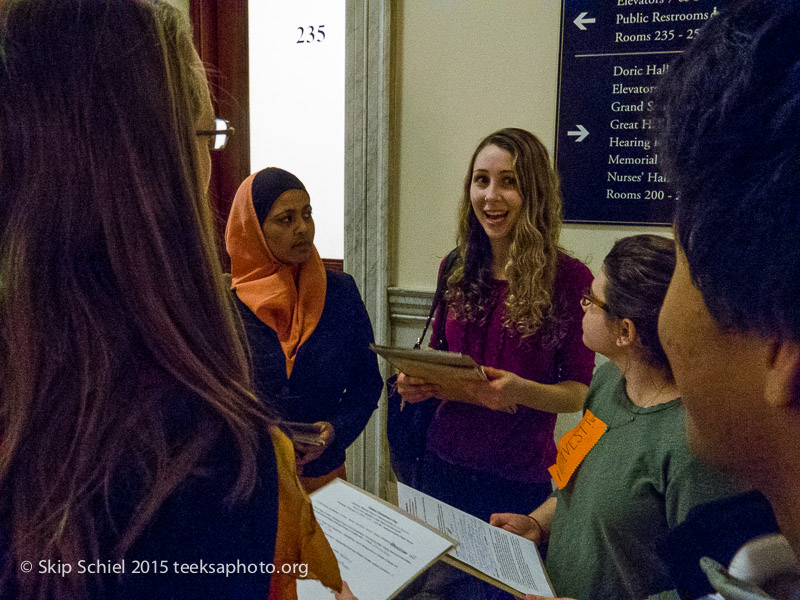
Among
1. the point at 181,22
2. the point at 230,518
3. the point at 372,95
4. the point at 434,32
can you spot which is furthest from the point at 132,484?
the point at 434,32

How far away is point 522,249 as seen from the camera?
0.97m

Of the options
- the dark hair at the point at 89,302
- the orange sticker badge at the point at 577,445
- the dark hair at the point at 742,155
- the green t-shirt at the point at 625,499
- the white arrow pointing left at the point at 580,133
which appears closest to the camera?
the dark hair at the point at 742,155

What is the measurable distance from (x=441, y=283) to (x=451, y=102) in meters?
0.30

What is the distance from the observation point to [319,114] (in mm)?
895

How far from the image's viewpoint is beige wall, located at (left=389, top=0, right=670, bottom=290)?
0.89 m

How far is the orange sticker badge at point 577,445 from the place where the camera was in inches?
29.7

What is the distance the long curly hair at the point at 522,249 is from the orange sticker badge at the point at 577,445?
8.7 inches

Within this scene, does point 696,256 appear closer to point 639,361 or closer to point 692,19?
point 639,361

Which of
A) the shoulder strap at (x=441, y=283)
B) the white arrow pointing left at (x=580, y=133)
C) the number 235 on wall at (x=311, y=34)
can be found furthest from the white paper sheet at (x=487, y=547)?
the number 235 on wall at (x=311, y=34)

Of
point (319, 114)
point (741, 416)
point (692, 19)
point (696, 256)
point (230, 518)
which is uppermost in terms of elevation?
point (692, 19)

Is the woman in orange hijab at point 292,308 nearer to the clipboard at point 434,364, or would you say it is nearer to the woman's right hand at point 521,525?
the clipboard at point 434,364

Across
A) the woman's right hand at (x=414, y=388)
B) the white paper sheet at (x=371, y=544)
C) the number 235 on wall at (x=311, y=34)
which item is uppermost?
the number 235 on wall at (x=311, y=34)

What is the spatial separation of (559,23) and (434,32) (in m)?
0.20

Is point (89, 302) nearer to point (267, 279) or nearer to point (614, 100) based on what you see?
point (267, 279)
